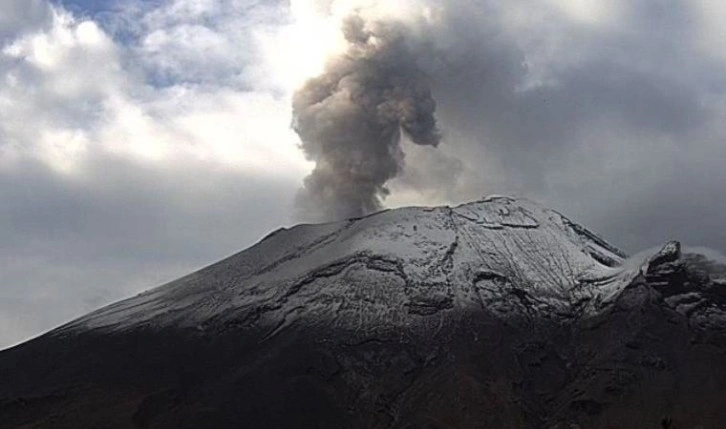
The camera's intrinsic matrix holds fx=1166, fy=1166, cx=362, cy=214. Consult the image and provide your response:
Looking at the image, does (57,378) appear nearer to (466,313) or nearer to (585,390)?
(466,313)

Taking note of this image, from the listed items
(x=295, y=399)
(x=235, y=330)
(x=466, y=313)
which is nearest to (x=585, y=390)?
(x=466, y=313)

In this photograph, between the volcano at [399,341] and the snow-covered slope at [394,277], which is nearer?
the volcano at [399,341]

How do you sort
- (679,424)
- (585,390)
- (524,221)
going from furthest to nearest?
(524,221) → (585,390) → (679,424)

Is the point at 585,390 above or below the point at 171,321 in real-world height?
below

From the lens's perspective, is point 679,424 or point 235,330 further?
point 235,330

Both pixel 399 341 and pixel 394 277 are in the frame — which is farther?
pixel 394 277
